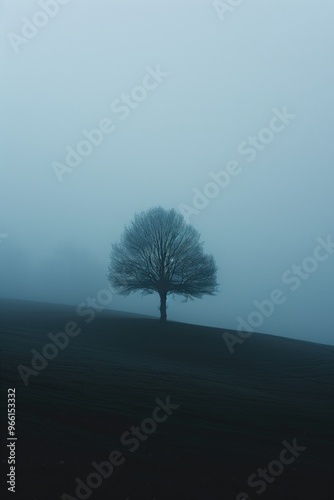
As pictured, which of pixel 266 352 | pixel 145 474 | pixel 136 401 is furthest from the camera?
pixel 266 352

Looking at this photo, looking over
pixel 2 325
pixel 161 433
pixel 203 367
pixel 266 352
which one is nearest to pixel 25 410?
pixel 161 433

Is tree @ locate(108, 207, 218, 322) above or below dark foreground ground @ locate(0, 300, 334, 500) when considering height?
above

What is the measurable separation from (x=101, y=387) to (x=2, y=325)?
82.0 ft

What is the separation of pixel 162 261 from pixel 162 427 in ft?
140

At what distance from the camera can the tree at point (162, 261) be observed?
5956 centimetres

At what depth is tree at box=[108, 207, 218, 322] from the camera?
195 ft

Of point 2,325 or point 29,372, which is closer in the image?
point 29,372

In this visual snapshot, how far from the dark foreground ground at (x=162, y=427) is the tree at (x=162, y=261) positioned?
24.0m

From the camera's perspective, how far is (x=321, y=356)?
176ft

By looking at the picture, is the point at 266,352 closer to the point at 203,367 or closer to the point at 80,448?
the point at 203,367

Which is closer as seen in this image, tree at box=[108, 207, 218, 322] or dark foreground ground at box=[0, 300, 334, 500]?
dark foreground ground at box=[0, 300, 334, 500]

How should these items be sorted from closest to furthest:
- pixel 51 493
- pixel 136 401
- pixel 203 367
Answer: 1. pixel 51 493
2. pixel 136 401
3. pixel 203 367

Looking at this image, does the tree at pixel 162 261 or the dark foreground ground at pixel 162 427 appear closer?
the dark foreground ground at pixel 162 427

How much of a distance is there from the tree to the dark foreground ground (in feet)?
78.6
